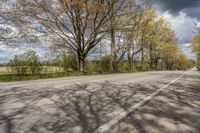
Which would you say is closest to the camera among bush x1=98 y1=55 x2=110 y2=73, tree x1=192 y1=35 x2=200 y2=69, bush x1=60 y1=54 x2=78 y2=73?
bush x1=60 y1=54 x2=78 y2=73

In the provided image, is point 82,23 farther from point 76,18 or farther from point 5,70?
point 5,70

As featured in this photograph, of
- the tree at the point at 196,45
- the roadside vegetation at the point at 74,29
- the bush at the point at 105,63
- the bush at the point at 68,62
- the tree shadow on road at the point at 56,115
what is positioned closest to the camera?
the tree shadow on road at the point at 56,115

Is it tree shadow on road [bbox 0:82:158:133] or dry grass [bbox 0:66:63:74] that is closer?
tree shadow on road [bbox 0:82:158:133]

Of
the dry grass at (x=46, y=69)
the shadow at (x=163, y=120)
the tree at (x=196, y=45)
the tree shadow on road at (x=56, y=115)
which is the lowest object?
the shadow at (x=163, y=120)

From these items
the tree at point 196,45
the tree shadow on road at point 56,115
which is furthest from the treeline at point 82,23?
the tree at point 196,45

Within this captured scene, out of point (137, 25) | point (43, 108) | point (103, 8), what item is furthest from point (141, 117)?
point (137, 25)

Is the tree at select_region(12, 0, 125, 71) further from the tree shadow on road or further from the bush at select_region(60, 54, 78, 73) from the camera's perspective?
the tree shadow on road

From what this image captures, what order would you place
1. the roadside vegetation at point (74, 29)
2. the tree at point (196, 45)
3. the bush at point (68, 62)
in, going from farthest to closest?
the tree at point (196, 45), the bush at point (68, 62), the roadside vegetation at point (74, 29)

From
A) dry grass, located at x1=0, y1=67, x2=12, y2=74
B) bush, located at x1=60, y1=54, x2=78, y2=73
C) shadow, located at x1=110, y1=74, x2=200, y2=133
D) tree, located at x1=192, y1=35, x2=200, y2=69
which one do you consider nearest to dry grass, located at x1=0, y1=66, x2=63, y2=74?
dry grass, located at x1=0, y1=67, x2=12, y2=74

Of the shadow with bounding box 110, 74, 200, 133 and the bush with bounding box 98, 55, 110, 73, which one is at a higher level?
the bush with bounding box 98, 55, 110, 73

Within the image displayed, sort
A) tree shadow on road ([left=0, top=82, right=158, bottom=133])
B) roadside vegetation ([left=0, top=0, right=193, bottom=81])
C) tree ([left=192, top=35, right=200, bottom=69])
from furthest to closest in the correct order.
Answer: tree ([left=192, top=35, right=200, bottom=69]) → roadside vegetation ([left=0, top=0, right=193, bottom=81]) → tree shadow on road ([left=0, top=82, right=158, bottom=133])

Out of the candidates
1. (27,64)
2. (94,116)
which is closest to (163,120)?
(94,116)

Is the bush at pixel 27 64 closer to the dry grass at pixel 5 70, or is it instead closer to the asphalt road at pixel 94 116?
the dry grass at pixel 5 70

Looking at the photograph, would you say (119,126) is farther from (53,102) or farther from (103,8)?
(103,8)
